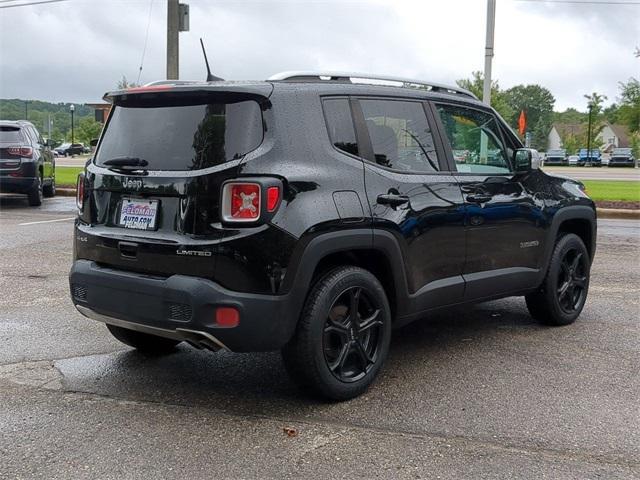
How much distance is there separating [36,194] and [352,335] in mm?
12795

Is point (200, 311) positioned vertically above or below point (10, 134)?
below

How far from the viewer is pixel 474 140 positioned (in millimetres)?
5227

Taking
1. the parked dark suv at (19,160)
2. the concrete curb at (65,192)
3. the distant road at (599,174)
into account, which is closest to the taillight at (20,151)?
the parked dark suv at (19,160)

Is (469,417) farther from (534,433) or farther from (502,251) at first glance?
(502,251)

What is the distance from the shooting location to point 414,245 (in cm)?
444

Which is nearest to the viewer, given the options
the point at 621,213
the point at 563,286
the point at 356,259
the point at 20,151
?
the point at 356,259

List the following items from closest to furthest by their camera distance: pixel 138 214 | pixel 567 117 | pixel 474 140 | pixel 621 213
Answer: pixel 138 214, pixel 474 140, pixel 621 213, pixel 567 117

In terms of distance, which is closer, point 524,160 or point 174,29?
point 524,160

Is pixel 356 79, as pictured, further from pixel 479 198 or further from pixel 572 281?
pixel 572 281

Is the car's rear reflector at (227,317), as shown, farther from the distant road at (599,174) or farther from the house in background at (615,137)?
the house in background at (615,137)

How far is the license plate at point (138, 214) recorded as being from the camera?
3.94 m

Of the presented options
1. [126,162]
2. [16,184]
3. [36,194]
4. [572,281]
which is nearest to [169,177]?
[126,162]

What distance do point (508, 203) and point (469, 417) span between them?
187 centimetres

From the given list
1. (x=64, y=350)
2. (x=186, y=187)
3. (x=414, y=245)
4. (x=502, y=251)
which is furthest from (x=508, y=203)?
(x=64, y=350)
